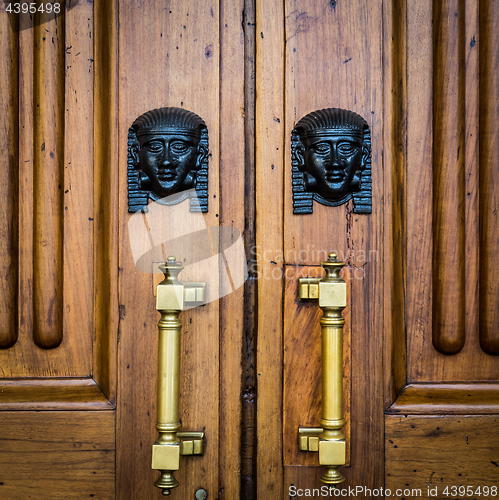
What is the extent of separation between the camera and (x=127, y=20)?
69 centimetres

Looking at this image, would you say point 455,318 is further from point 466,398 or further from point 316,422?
point 316,422

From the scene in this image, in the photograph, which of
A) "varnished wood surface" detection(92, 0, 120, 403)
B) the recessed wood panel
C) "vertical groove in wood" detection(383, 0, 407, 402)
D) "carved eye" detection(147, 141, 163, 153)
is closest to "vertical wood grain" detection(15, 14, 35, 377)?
the recessed wood panel

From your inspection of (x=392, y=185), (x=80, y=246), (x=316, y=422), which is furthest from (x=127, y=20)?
(x=316, y=422)

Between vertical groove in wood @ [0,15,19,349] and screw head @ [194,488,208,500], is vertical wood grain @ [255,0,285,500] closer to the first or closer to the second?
screw head @ [194,488,208,500]

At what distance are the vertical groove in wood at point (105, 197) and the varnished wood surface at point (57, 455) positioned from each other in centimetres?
7

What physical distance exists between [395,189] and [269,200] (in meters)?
0.21

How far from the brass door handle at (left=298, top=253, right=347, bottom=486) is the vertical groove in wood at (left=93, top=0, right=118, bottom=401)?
340mm

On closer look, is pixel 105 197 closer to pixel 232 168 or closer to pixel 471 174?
pixel 232 168

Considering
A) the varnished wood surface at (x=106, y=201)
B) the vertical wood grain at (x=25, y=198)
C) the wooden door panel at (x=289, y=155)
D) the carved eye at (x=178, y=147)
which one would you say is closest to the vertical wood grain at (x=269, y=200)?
the wooden door panel at (x=289, y=155)

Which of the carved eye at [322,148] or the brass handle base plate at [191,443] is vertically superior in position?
the carved eye at [322,148]

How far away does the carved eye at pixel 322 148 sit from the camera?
649 millimetres

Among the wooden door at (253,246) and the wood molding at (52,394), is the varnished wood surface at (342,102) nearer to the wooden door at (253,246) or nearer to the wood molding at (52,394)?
the wooden door at (253,246)

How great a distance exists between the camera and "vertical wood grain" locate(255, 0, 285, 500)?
0.67m

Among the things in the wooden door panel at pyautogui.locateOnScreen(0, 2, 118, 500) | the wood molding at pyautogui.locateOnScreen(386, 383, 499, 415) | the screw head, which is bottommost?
the screw head
